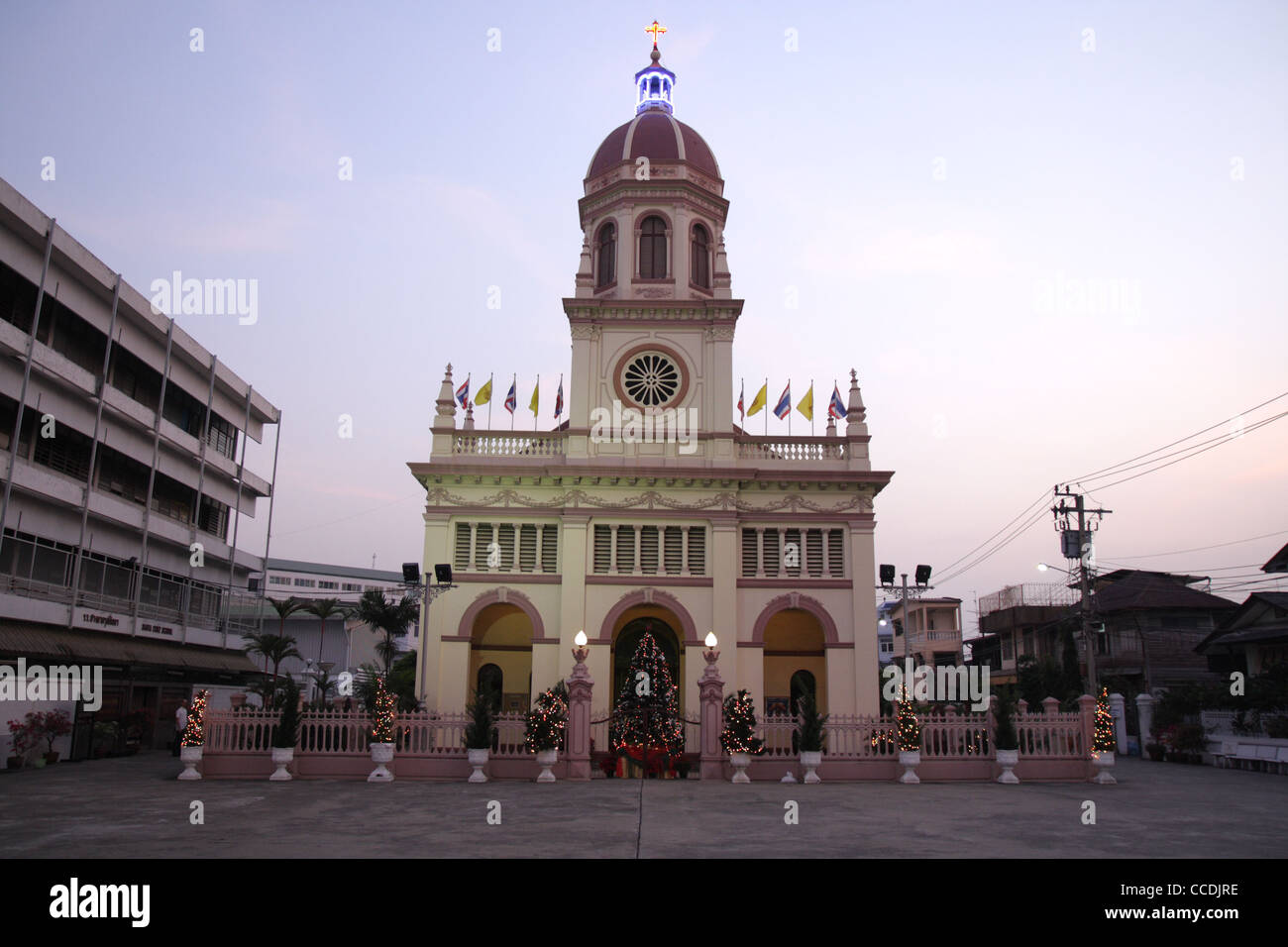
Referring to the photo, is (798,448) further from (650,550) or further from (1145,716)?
(1145,716)

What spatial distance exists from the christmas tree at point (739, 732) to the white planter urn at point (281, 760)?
436 inches

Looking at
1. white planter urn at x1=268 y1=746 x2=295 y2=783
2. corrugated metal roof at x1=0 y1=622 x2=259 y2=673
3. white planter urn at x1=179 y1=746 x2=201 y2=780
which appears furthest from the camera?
corrugated metal roof at x1=0 y1=622 x2=259 y2=673

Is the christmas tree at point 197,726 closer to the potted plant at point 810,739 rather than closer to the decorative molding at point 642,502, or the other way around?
the decorative molding at point 642,502

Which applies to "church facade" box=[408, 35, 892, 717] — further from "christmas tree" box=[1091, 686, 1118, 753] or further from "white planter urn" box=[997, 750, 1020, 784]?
"christmas tree" box=[1091, 686, 1118, 753]

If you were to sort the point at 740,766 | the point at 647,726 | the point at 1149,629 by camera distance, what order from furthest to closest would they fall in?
the point at 1149,629 → the point at 647,726 → the point at 740,766

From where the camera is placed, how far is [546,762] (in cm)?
2395

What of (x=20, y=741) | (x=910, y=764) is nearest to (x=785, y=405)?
(x=910, y=764)

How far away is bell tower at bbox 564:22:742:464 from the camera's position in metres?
33.1

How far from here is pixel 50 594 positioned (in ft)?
93.1

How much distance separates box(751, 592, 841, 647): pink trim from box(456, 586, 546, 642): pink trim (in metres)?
7.10

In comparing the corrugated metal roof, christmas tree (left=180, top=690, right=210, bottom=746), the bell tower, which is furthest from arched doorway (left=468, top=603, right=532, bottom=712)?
the corrugated metal roof

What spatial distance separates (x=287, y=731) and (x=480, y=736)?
4838 mm

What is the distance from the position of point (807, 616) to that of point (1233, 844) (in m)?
20.4
